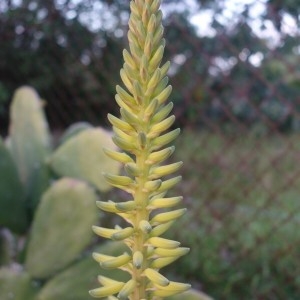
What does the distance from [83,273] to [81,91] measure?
1411mm

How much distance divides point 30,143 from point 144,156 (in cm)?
99

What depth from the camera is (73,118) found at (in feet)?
8.02

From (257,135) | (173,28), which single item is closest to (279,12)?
(173,28)

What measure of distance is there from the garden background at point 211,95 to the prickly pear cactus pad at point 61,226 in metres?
0.83

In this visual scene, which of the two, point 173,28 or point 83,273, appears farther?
point 173,28

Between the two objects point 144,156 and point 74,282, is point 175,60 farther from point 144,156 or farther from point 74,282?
point 144,156

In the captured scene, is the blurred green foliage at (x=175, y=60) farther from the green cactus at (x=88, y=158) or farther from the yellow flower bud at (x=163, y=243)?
the yellow flower bud at (x=163, y=243)

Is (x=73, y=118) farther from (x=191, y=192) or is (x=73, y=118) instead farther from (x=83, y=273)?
(x=83, y=273)

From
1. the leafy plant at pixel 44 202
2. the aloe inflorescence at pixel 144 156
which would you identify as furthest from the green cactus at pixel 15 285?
the aloe inflorescence at pixel 144 156

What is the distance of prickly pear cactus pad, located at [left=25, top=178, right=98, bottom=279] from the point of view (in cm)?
111

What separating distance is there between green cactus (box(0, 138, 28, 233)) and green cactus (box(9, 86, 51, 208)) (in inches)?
1.5

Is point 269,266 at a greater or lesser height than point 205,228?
lesser

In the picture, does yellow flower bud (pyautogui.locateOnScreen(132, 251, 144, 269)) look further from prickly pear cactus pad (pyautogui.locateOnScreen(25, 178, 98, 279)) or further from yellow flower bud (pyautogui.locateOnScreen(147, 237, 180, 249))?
prickly pear cactus pad (pyautogui.locateOnScreen(25, 178, 98, 279))

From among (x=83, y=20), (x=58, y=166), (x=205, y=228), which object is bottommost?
A: (x=58, y=166)
